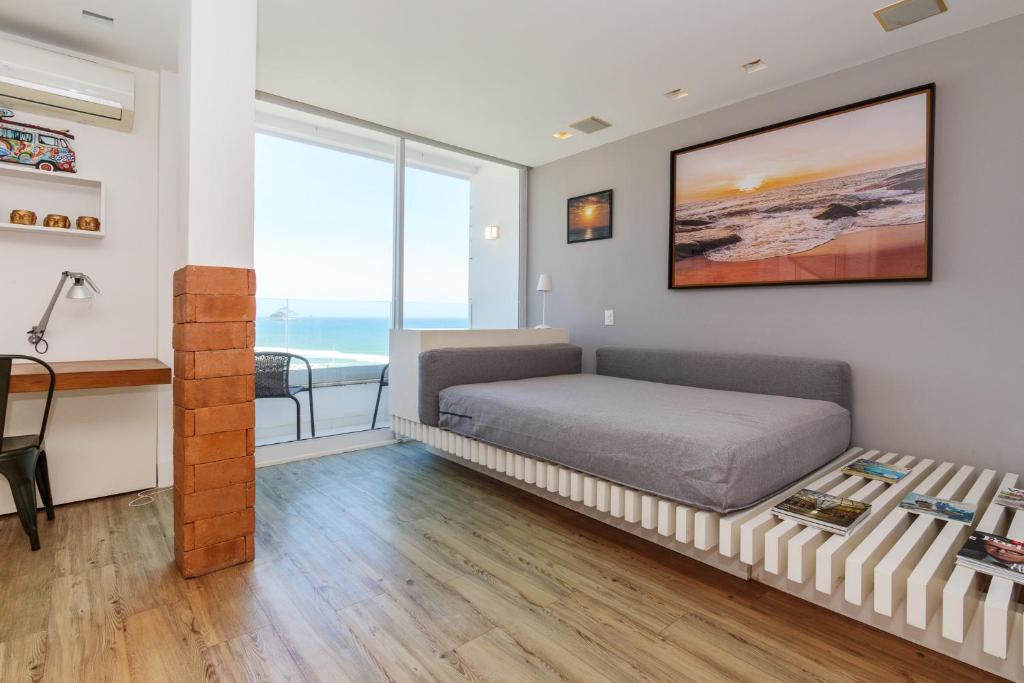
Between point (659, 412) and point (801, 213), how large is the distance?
1591 millimetres

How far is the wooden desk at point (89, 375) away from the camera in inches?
83.8

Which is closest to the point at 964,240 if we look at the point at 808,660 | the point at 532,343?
the point at 808,660

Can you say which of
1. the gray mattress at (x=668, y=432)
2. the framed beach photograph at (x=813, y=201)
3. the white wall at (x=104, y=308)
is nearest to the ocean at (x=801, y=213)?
the framed beach photograph at (x=813, y=201)

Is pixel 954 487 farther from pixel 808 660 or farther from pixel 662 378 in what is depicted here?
pixel 662 378

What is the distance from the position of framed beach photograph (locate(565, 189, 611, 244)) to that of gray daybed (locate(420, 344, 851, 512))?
0.97 meters

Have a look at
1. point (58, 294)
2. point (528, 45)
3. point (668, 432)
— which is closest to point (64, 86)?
point (58, 294)

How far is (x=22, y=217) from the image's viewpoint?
2.41 metres

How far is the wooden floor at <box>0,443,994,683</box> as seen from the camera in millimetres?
1443

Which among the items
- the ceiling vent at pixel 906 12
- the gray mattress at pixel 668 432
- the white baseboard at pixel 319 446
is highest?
the ceiling vent at pixel 906 12

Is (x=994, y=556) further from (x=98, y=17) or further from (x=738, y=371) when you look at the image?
(x=98, y=17)

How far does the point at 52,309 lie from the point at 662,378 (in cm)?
356

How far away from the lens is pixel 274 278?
334cm

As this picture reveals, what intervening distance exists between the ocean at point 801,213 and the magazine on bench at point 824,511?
5.26 ft

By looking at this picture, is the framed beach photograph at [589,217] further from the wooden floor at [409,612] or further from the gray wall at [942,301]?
the wooden floor at [409,612]
